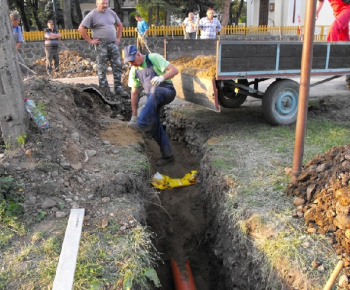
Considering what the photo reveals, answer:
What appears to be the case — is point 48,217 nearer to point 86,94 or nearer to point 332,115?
point 86,94

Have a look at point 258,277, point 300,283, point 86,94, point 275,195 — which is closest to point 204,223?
point 275,195

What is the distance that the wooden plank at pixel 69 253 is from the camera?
2.33 metres

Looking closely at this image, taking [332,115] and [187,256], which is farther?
[332,115]

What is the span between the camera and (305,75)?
321 cm

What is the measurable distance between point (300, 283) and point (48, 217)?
2229 mm

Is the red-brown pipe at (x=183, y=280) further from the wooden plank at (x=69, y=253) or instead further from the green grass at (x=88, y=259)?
the wooden plank at (x=69, y=253)

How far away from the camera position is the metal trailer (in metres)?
4.93

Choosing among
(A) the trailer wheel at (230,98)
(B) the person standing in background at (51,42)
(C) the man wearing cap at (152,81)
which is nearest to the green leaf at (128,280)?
(C) the man wearing cap at (152,81)

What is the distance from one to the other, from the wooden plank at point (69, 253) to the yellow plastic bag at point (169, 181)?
1.81m

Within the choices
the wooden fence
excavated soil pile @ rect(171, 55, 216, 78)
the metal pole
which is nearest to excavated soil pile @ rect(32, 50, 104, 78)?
the wooden fence

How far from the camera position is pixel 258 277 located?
294 cm

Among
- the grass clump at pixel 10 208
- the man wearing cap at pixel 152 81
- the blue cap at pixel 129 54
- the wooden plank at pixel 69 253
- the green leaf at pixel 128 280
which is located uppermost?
the blue cap at pixel 129 54

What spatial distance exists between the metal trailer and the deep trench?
1.48m

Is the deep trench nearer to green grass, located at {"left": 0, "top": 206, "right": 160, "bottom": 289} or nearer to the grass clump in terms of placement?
green grass, located at {"left": 0, "top": 206, "right": 160, "bottom": 289}
